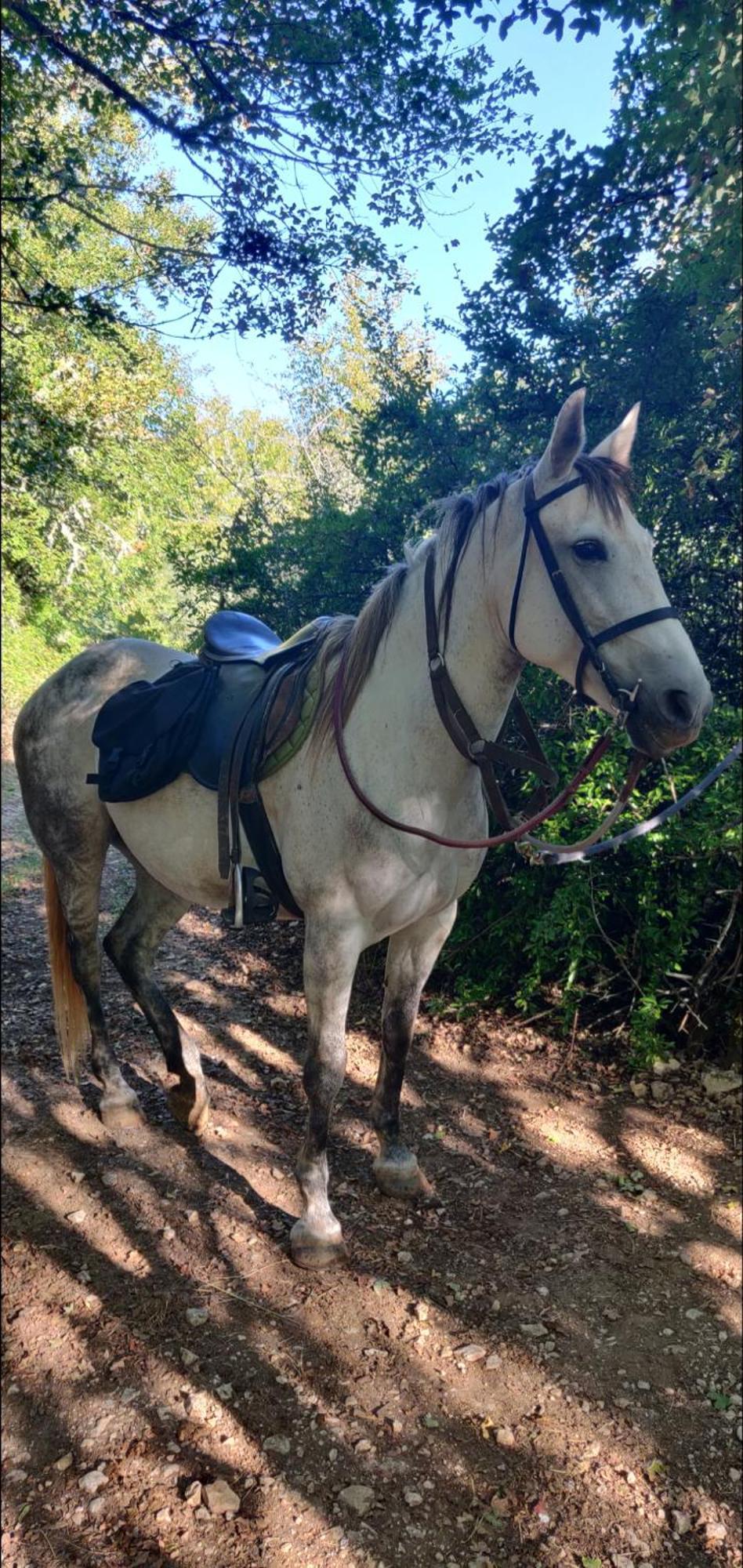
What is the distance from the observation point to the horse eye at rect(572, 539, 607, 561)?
165 cm

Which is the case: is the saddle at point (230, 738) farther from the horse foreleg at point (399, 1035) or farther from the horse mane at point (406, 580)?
the horse foreleg at point (399, 1035)

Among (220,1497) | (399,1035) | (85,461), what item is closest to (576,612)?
(399,1035)

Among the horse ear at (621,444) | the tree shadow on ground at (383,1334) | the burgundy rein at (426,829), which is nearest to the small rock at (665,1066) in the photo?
the tree shadow on ground at (383,1334)

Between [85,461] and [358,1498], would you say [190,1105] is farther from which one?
[85,461]

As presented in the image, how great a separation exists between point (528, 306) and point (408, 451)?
1.01m

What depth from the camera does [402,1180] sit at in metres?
2.72

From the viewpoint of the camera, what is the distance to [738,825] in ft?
9.86

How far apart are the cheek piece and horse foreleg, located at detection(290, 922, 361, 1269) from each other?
1043mm

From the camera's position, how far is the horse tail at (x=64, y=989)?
3.13m

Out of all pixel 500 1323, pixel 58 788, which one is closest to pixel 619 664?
pixel 500 1323

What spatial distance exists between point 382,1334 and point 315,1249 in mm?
321

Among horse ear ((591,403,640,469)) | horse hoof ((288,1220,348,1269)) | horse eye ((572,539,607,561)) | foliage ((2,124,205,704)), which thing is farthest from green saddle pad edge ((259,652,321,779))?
foliage ((2,124,205,704))

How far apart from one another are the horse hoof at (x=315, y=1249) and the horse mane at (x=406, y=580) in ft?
5.28

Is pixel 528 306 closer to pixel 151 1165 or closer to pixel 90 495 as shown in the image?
pixel 151 1165
